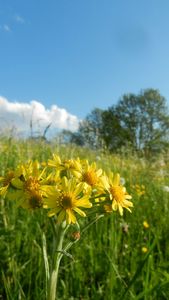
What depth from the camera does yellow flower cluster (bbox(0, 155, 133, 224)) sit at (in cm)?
95

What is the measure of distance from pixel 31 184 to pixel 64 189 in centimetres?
9

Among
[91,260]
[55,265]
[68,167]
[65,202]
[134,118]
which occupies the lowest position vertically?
[91,260]

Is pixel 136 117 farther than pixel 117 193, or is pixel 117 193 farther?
pixel 136 117

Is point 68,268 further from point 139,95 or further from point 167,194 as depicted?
point 139,95

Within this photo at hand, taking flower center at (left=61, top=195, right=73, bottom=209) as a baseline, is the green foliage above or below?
above

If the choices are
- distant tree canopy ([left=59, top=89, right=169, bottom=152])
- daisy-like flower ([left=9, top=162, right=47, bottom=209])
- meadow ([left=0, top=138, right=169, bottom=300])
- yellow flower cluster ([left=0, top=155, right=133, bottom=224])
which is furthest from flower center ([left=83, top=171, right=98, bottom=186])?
distant tree canopy ([left=59, top=89, right=169, bottom=152])

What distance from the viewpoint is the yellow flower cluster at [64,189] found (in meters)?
0.95

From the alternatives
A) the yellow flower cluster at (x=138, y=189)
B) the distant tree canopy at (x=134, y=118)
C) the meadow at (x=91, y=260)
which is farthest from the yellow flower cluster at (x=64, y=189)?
the distant tree canopy at (x=134, y=118)

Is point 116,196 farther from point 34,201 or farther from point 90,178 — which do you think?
A: point 34,201

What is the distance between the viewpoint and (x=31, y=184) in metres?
0.99

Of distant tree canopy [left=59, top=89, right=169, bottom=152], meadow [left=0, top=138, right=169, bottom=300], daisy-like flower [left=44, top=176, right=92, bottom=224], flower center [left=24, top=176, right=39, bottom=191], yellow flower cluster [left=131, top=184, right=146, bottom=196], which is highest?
distant tree canopy [left=59, top=89, right=169, bottom=152]

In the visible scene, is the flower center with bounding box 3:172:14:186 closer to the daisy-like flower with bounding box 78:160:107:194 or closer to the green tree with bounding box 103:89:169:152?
the daisy-like flower with bounding box 78:160:107:194

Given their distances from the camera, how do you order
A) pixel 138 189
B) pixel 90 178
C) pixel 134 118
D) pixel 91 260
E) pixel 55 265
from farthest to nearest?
pixel 134 118 → pixel 138 189 → pixel 91 260 → pixel 90 178 → pixel 55 265

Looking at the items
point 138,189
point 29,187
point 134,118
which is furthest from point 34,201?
point 134,118
